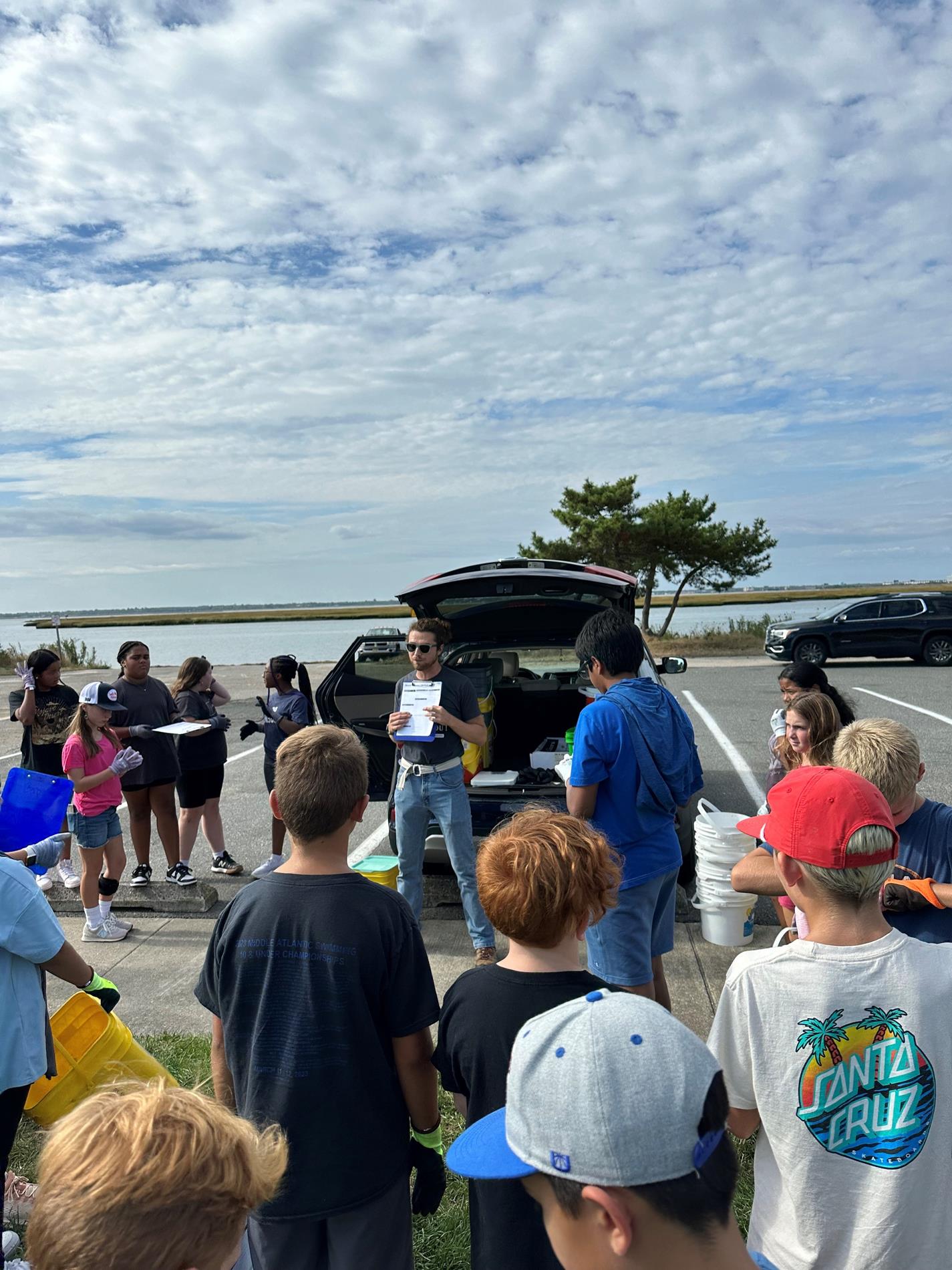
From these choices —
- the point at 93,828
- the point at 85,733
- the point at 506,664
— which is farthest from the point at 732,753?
the point at 85,733

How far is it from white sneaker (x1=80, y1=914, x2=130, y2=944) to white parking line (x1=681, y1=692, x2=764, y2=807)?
552cm

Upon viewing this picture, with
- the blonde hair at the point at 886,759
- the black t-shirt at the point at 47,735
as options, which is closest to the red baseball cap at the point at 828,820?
the blonde hair at the point at 886,759

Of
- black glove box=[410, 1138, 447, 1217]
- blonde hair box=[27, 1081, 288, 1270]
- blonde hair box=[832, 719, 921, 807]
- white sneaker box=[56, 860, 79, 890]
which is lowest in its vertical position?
white sneaker box=[56, 860, 79, 890]

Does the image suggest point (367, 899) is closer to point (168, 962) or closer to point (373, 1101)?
point (373, 1101)

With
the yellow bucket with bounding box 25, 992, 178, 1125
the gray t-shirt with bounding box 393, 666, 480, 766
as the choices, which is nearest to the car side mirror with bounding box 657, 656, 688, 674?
the gray t-shirt with bounding box 393, 666, 480, 766

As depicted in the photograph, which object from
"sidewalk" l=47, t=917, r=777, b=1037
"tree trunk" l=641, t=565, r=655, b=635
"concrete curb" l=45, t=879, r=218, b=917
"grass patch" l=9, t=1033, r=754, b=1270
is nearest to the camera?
"grass patch" l=9, t=1033, r=754, b=1270

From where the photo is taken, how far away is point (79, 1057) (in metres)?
3.01

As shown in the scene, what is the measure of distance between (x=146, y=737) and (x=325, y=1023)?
4156 millimetres

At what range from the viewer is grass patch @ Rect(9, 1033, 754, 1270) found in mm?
2654

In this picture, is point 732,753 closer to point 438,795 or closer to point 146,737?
point 438,795

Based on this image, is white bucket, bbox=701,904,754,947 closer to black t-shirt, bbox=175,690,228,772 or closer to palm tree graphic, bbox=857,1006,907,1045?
palm tree graphic, bbox=857,1006,907,1045

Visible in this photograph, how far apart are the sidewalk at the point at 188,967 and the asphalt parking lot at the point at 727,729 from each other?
2.74 ft

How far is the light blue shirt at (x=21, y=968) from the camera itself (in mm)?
2379

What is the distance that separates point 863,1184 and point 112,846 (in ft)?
15.6
